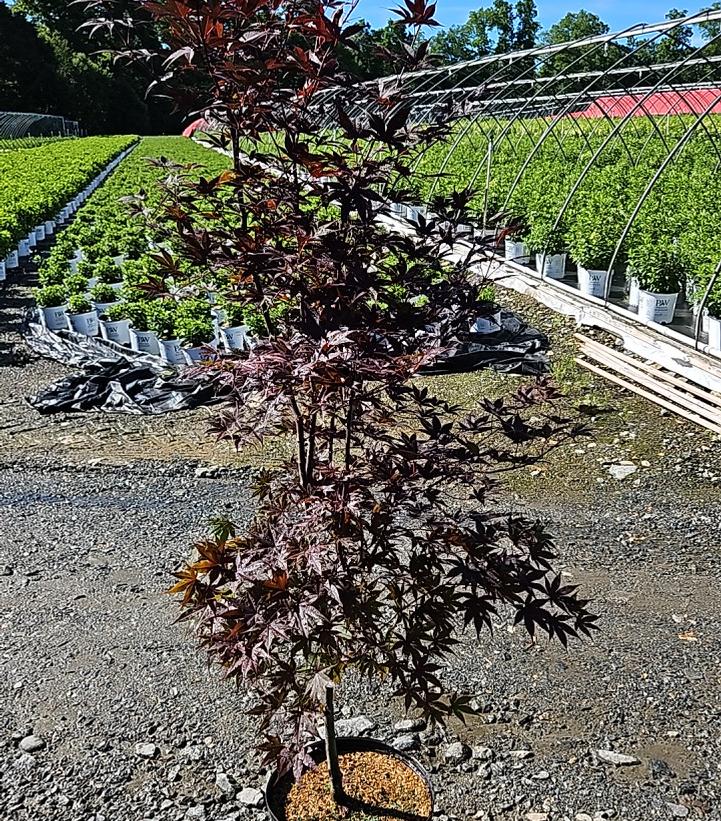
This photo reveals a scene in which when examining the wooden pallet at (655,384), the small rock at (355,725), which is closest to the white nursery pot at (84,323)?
the wooden pallet at (655,384)

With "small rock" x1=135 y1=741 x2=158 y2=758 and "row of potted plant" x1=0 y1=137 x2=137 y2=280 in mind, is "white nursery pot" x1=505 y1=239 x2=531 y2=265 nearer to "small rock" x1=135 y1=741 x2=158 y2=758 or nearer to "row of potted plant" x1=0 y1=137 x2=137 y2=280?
"row of potted plant" x1=0 y1=137 x2=137 y2=280

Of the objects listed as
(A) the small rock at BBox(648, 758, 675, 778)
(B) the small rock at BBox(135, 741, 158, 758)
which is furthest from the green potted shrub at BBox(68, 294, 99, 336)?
(A) the small rock at BBox(648, 758, 675, 778)

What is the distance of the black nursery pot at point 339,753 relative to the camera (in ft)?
8.58

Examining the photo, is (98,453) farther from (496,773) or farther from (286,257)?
(286,257)

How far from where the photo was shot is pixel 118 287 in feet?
35.5

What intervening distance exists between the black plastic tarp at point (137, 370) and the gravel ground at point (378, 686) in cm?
126

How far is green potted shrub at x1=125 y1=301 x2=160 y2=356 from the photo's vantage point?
8.29 m

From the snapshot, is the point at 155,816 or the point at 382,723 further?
the point at 382,723

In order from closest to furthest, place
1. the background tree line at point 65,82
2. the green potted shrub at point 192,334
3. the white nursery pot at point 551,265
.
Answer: the green potted shrub at point 192,334
the white nursery pot at point 551,265
the background tree line at point 65,82

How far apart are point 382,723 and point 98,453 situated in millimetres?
3619

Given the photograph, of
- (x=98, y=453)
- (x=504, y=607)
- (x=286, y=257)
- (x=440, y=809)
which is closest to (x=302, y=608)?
(x=286, y=257)

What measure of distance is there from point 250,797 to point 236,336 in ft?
18.9

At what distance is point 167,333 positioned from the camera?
26.2ft

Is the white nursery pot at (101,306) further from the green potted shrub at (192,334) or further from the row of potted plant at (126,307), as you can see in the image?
the green potted shrub at (192,334)
